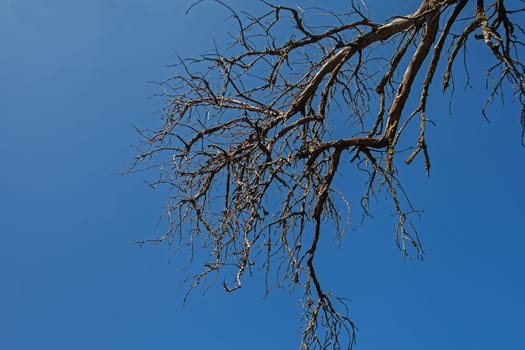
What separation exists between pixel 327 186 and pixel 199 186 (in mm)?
872

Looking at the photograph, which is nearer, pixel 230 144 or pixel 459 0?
pixel 459 0

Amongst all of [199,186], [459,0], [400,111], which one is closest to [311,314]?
[199,186]

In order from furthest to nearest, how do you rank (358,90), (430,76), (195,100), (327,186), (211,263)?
(358,90), (195,100), (327,186), (430,76), (211,263)

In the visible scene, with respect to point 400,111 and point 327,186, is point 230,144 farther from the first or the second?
point 400,111

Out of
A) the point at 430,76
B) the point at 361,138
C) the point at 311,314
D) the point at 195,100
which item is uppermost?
the point at 195,100

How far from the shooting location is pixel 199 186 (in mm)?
3652

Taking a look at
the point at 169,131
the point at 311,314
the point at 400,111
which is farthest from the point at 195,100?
the point at 311,314

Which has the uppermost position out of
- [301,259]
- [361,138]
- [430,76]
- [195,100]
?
[195,100]

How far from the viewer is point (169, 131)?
3557 mm

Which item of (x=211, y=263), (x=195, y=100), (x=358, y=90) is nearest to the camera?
(x=211, y=263)

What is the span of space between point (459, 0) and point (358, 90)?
103cm

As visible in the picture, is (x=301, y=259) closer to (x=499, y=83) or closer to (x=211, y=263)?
(x=211, y=263)

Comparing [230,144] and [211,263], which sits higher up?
[230,144]

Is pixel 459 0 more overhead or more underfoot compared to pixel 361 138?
more overhead
